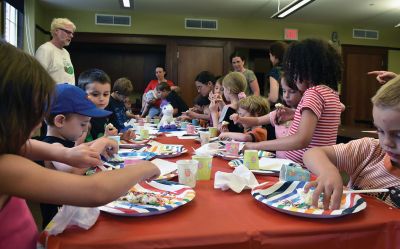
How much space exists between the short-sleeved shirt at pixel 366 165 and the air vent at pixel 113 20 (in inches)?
271

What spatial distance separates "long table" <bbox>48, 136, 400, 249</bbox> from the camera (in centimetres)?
77

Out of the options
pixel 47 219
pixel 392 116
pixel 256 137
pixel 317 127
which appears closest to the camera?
pixel 392 116

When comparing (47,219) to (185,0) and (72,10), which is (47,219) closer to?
(185,0)

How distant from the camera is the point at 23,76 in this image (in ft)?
2.44

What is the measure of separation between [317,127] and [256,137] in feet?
2.26

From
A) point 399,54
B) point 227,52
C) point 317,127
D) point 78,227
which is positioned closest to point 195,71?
point 227,52

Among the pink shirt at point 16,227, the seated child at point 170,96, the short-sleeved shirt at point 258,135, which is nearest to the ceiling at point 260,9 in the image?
the seated child at point 170,96

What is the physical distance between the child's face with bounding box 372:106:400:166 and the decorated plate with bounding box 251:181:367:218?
0.62 ft

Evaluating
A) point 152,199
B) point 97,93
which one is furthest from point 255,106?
point 152,199

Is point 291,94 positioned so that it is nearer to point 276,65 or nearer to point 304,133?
point 304,133

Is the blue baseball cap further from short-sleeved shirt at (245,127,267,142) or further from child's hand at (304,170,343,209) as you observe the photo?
short-sleeved shirt at (245,127,267,142)

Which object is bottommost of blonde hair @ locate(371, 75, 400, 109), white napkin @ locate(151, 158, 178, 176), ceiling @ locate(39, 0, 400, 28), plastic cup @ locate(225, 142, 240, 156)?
white napkin @ locate(151, 158, 178, 176)

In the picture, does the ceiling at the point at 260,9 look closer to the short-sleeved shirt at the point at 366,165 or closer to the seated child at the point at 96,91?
the seated child at the point at 96,91

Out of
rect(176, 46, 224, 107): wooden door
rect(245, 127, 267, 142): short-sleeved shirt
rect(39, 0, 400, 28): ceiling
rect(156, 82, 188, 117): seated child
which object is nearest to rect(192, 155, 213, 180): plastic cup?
rect(245, 127, 267, 142): short-sleeved shirt
